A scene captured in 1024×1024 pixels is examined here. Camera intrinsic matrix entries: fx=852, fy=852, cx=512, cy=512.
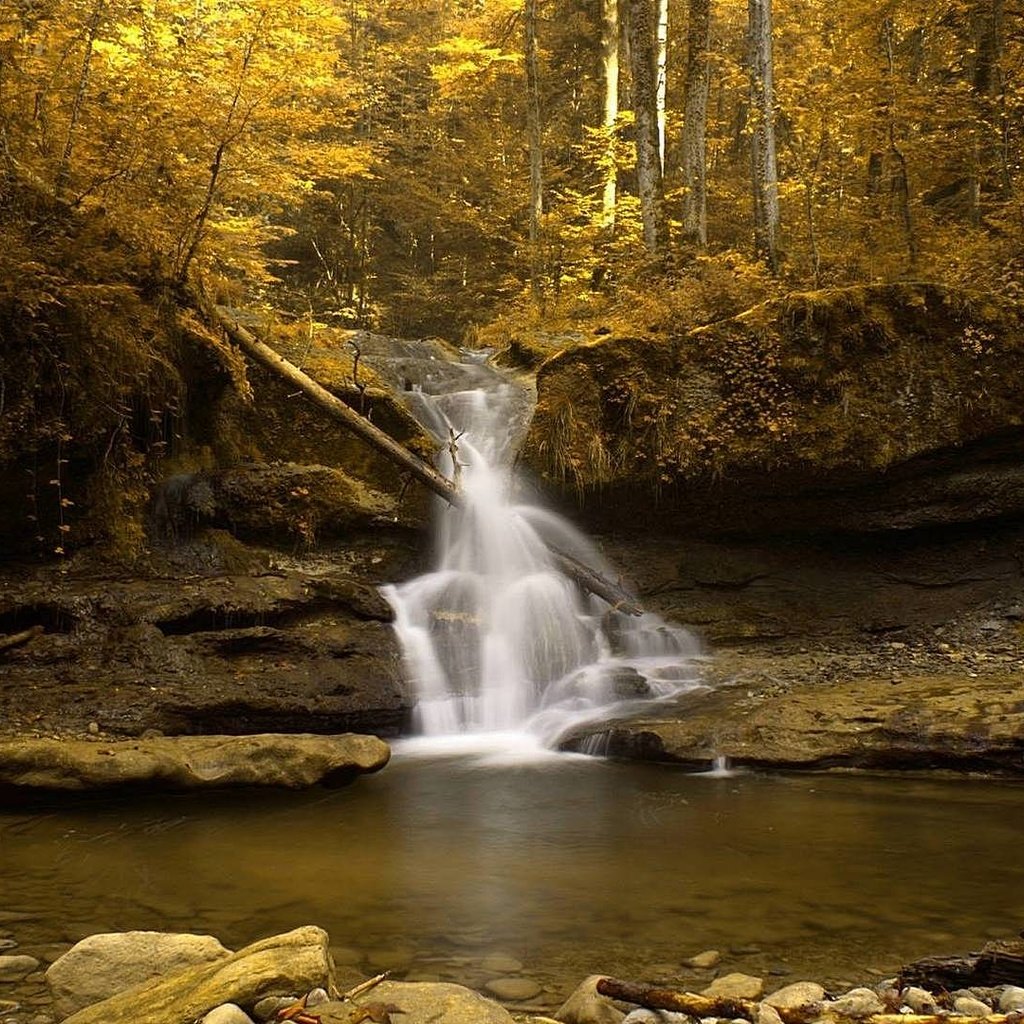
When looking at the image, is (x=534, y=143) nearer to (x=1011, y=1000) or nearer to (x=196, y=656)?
(x=196, y=656)

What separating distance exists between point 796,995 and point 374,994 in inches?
60.0

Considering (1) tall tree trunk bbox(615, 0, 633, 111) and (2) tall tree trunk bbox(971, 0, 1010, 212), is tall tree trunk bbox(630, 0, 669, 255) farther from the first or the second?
(1) tall tree trunk bbox(615, 0, 633, 111)

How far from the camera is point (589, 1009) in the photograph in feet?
9.71

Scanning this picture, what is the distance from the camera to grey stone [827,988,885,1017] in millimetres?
2850

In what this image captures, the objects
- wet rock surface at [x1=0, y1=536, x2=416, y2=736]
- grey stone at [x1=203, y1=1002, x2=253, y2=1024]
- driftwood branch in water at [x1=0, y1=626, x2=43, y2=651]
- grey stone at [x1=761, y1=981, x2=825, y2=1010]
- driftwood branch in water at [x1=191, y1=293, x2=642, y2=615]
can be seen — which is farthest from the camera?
driftwood branch in water at [x1=191, y1=293, x2=642, y2=615]

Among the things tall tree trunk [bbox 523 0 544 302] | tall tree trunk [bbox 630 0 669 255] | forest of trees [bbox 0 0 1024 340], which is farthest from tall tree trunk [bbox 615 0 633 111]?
tall tree trunk [bbox 630 0 669 255]

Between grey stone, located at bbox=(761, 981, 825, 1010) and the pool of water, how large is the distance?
37 centimetres

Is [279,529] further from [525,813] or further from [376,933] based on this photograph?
[376,933]

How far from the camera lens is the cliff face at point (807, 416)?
9625mm

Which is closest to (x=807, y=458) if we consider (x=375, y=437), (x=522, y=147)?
(x=375, y=437)

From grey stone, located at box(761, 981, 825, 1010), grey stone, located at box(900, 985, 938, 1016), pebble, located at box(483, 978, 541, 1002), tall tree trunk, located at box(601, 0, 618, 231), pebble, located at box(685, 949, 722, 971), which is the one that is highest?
tall tree trunk, located at box(601, 0, 618, 231)

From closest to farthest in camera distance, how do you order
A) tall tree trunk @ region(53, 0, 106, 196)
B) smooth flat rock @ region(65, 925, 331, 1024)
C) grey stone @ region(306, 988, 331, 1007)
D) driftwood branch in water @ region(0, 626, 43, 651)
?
smooth flat rock @ region(65, 925, 331, 1024) → grey stone @ region(306, 988, 331, 1007) → driftwood branch in water @ region(0, 626, 43, 651) → tall tree trunk @ region(53, 0, 106, 196)

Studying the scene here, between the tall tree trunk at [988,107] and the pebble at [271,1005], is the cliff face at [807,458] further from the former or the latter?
the pebble at [271,1005]

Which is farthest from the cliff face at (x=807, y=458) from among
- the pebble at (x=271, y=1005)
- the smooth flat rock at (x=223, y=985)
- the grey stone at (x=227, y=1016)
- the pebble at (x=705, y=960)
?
the grey stone at (x=227, y=1016)
